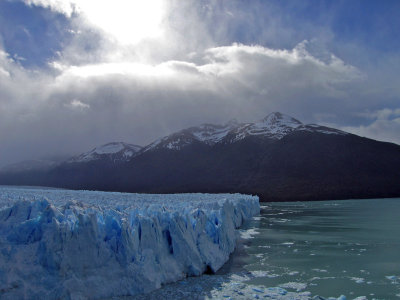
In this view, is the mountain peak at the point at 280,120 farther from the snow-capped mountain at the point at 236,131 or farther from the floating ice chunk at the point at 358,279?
the floating ice chunk at the point at 358,279

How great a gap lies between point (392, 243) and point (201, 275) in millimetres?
9390

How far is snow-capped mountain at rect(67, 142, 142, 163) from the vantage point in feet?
480

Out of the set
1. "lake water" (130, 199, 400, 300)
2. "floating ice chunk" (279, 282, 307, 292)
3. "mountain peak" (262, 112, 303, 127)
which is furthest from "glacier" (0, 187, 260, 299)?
"mountain peak" (262, 112, 303, 127)

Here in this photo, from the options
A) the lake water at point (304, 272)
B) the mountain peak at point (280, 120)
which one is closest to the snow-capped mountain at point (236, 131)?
the mountain peak at point (280, 120)

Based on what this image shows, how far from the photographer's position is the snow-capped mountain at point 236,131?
110375mm

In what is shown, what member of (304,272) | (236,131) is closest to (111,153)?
(236,131)

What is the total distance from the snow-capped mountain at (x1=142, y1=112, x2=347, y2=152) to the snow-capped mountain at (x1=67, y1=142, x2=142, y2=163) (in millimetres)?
17385

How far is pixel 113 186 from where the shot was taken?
109938 millimetres

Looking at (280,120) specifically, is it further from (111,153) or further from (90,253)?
(90,253)

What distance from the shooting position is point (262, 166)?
9125cm

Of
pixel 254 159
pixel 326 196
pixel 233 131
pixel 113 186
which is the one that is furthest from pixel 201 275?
pixel 233 131

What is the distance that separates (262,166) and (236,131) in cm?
3632

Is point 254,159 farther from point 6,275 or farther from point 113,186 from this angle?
point 6,275

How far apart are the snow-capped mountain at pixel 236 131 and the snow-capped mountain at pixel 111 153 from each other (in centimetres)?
1738
